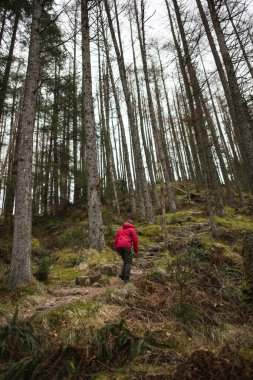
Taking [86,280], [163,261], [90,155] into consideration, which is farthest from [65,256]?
[90,155]

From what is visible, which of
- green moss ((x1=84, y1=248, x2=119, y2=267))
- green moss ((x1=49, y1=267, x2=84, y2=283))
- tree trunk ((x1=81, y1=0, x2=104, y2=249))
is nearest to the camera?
green moss ((x1=49, y1=267, x2=84, y2=283))

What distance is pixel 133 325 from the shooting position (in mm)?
3496

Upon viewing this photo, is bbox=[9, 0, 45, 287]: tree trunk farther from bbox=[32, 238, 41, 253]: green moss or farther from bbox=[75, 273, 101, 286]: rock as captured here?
bbox=[32, 238, 41, 253]: green moss

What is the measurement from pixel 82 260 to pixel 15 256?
2.33 metres

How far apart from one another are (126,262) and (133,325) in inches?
114

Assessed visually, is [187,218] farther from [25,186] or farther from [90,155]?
[25,186]

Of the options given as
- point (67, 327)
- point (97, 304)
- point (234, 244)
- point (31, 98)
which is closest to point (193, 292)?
point (97, 304)

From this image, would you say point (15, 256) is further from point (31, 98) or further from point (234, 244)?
point (234, 244)

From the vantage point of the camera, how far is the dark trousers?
6.24 m

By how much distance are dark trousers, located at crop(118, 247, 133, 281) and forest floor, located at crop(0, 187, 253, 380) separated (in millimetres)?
203

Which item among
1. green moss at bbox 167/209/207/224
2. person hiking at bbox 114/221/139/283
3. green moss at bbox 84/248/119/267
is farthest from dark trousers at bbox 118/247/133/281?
green moss at bbox 167/209/207/224

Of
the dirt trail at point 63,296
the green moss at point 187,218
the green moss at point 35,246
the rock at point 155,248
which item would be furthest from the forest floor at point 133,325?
the green moss at point 187,218

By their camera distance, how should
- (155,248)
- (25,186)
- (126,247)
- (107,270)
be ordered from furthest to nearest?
1. (155,248)
2. (107,270)
3. (126,247)
4. (25,186)

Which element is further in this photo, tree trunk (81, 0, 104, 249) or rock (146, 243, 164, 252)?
rock (146, 243, 164, 252)
